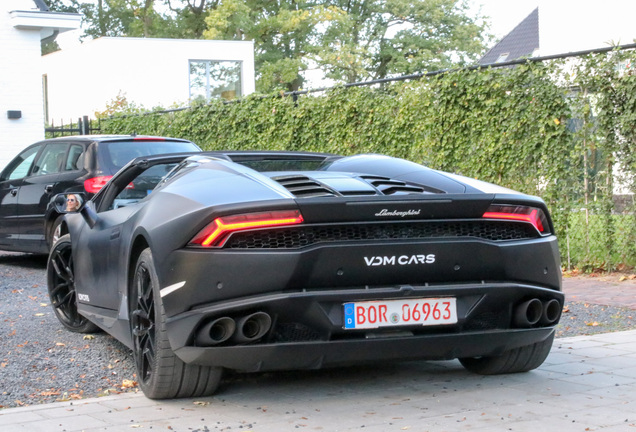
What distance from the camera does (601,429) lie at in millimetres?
3957

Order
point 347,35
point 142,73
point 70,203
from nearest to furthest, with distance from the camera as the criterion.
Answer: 1. point 70,203
2. point 142,73
3. point 347,35

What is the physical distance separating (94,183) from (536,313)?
672 cm

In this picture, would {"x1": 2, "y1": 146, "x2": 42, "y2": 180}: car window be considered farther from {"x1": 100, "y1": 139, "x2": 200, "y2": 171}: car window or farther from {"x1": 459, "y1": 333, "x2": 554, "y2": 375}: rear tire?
{"x1": 459, "y1": 333, "x2": 554, "y2": 375}: rear tire

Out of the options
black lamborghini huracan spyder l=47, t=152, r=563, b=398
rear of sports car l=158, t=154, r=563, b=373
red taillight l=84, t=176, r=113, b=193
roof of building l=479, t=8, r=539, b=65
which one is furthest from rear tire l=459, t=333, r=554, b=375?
roof of building l=479, t=8, r=539, b=65

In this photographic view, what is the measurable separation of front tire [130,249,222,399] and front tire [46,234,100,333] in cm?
200

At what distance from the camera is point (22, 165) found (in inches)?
463

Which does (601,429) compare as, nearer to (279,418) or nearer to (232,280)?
(279,418)

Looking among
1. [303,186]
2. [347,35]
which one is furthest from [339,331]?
[347,35]

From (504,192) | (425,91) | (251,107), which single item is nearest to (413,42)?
(251,107)

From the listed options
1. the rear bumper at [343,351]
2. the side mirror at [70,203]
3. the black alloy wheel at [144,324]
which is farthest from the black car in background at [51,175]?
the rear bumper at [343,351]

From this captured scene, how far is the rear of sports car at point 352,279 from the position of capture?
4.11 m

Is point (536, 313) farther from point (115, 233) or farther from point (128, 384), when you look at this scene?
point (115, 233)

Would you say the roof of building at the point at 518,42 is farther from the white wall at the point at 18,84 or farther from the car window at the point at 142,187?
the car window at the point at 142,187

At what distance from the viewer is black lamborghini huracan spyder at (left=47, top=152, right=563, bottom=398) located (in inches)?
162
